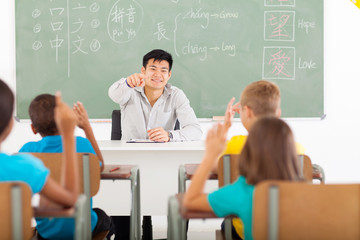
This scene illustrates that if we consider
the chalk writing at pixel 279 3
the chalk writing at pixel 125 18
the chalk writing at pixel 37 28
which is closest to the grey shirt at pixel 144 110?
the chalk writing at pixel 125 18

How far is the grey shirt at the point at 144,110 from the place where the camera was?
3768 millimetres

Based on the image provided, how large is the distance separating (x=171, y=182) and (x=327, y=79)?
230 centimetres

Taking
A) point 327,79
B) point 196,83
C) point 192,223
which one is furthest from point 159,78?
point 327,79

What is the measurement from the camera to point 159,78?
3.76 metres

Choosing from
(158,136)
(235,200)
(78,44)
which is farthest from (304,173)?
(78,44)

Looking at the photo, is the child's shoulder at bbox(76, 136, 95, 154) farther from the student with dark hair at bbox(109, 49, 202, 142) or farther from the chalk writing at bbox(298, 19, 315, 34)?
the chalk writing at bbox(298, 19, 315, 34)

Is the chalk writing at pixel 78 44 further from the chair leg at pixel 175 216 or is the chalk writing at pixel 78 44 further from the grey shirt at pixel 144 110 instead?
the chair leg at pixel 175 216

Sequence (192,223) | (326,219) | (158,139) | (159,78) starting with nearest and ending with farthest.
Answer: (326,219) → (158,139) → (159,78) → (192,223)

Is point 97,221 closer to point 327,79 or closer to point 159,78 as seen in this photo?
point 159,78

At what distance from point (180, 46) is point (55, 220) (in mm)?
2734

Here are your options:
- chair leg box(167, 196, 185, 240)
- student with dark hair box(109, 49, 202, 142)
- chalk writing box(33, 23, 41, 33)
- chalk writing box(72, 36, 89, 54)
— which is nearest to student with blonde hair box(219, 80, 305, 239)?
chair leg box(167, 196, 185, 240)

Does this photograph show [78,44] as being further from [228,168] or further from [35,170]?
[35,170]

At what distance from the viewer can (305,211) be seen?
3.99 feet

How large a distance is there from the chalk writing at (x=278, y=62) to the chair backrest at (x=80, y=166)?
2.76 metres
